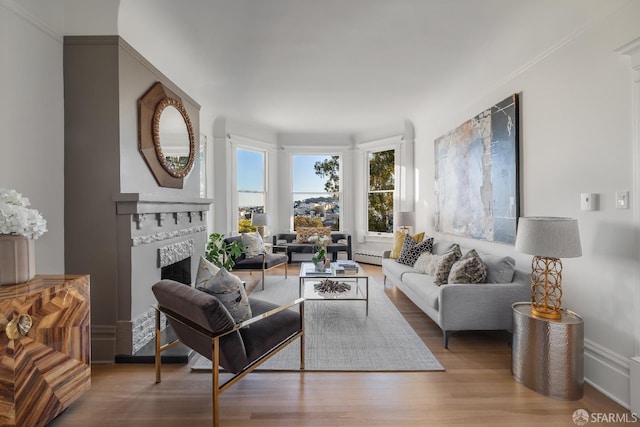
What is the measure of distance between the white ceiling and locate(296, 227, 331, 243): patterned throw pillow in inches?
117

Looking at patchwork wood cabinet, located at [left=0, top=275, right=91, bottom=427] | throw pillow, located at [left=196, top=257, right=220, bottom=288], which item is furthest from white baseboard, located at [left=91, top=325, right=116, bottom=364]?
throw pillow, located at [left=196, top=257, right=220, bottom=288]

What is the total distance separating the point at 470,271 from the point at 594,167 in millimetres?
1283

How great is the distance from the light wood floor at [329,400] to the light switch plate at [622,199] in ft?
4.25

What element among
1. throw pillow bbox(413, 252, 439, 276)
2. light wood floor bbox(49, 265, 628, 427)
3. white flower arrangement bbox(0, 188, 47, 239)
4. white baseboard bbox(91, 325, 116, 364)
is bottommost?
light wood floor bbox(49, 265, 628, 427)

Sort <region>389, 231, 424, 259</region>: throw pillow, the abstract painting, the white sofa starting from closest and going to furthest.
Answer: the white sofa → the abstract painting → <region>389, 231, 424, 259</region>: throw pillow

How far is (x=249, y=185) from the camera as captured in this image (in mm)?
6758

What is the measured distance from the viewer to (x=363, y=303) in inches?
163

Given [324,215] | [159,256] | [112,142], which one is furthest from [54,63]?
[324,215]

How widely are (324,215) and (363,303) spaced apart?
341 cm

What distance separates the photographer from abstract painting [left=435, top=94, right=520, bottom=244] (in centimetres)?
322

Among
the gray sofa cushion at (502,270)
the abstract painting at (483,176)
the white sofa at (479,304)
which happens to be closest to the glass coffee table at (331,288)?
the white sofa at (479,304)

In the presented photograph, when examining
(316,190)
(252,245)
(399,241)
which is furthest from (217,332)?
(316,190)

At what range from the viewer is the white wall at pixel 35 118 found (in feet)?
7.04
